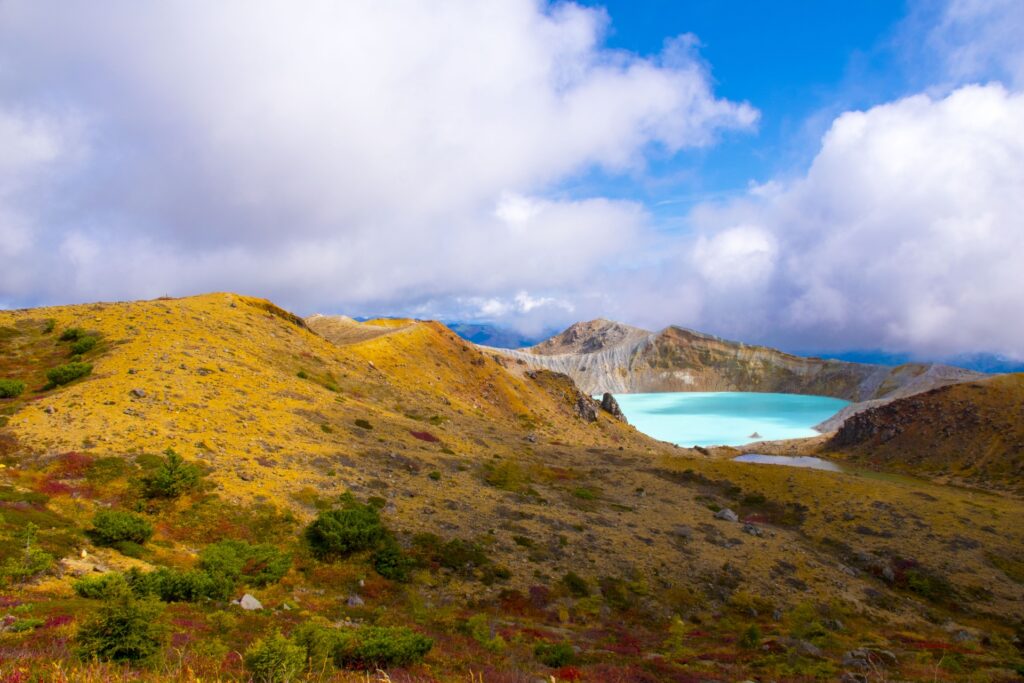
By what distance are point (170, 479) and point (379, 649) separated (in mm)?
20046

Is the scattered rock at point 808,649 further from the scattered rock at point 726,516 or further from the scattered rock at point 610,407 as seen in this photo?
the scattered rock at point 610,407

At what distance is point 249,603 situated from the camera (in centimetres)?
2014

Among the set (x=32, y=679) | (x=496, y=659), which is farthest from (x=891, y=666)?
(x=32, y=679)

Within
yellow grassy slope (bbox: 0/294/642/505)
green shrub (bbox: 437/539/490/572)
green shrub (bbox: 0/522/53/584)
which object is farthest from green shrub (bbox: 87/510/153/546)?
green shrub (bbox: 437/539/490/572)

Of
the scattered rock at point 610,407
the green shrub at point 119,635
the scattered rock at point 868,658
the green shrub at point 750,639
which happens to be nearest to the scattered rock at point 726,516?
the green shrub at point 750,639

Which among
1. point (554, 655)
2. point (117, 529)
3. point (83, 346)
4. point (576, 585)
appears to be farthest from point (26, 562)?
point (83, 346)

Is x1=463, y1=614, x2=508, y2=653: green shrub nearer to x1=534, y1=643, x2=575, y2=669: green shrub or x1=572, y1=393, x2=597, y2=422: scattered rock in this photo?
x1=534, y1=643, x2=575, y2=669: green shrub

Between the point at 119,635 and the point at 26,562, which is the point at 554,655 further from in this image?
the point at 26,562

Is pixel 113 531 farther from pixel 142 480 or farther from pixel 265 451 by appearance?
pixel 265 451

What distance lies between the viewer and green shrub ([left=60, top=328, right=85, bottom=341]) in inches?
1896

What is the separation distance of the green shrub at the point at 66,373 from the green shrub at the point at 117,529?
22270 millimetres

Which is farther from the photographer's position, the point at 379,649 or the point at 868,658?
the point at 868,658

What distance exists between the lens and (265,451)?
36844 millimetres

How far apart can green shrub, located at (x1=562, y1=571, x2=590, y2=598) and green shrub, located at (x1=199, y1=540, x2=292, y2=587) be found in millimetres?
17333
